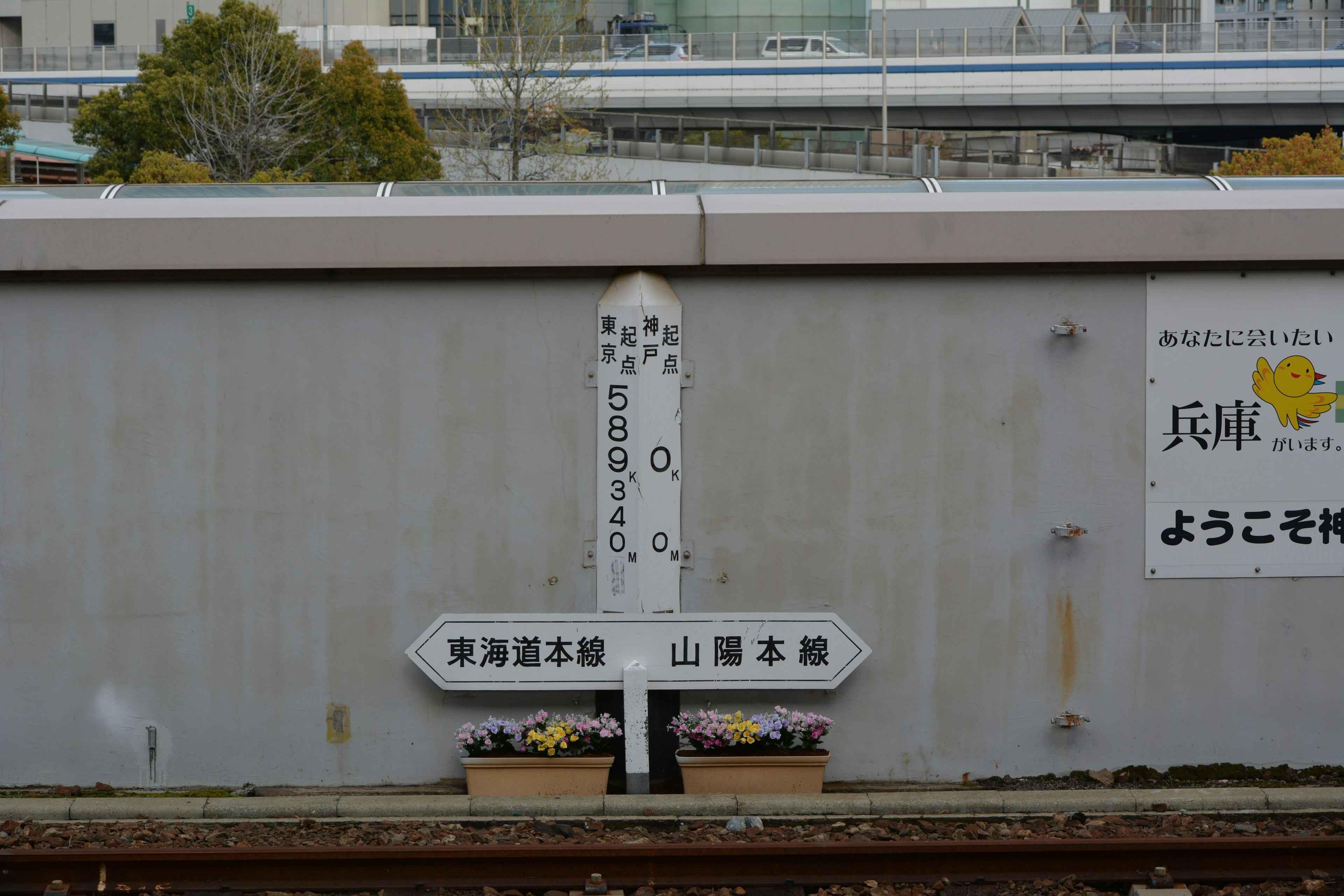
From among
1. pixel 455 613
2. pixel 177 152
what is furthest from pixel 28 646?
pixel 177 152

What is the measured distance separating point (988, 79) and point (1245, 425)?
47.2 metres

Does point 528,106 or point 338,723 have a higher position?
point 528,106

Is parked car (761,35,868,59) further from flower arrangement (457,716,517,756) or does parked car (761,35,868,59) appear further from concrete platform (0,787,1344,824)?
flower arrangement (457,716,517,756)

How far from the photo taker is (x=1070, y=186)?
7098 mm

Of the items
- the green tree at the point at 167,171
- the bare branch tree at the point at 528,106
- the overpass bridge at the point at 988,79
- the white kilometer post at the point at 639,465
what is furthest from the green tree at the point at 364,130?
the white kilometer post at the point at 639,465

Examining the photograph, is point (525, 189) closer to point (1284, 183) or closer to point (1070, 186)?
point (1070, 186)

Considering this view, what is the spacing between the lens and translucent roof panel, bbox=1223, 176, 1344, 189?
6.99 meters

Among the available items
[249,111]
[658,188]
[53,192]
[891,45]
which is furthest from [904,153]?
[53,192]

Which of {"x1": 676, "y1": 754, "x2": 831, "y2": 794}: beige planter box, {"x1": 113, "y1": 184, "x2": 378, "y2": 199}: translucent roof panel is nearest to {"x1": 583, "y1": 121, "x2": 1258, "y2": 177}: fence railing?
{"x1": 113, "y1": 184, "x2": 378, "y2": 199}: translucent roof panel

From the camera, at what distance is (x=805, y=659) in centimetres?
662

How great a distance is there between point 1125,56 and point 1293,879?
4931cm

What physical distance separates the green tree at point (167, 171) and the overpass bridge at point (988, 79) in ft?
77.9

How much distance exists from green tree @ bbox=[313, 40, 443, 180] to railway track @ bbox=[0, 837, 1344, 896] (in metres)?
24.2

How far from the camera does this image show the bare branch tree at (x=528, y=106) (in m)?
28.5
